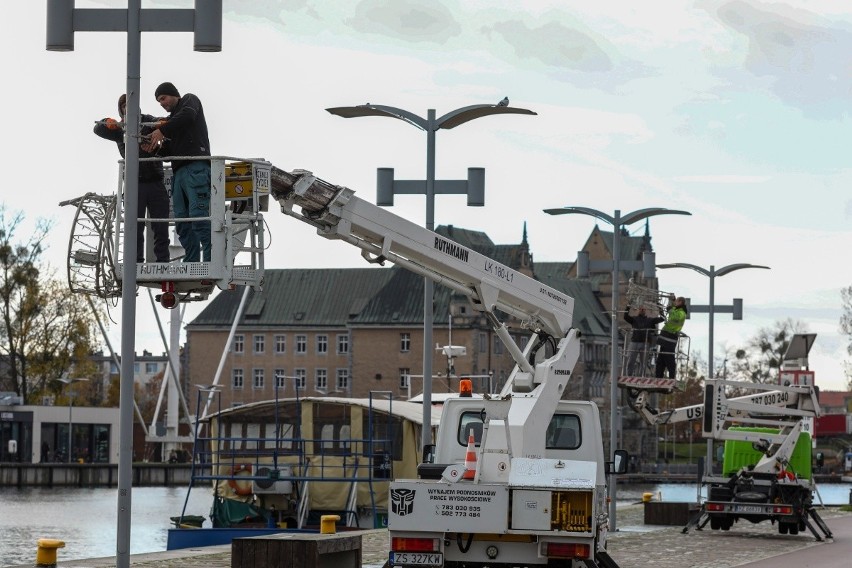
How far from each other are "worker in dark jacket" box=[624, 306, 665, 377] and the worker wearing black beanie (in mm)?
16450

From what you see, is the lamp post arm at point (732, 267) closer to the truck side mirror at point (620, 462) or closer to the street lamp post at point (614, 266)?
the street lamp post at point (614, 266)

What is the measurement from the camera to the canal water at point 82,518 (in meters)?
38.9

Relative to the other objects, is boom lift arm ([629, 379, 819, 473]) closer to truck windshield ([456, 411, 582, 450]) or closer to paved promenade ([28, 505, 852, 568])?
paved promenade ([28, 505, 852, 568])

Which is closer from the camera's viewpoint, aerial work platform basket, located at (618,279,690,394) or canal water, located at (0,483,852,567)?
aerial work platform basket, located at (618,279,690,394)

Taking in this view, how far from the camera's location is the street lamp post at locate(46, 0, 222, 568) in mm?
13188

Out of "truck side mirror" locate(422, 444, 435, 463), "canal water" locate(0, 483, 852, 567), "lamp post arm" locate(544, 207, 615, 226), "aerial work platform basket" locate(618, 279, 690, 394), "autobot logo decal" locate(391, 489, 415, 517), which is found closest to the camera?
"autobot logo decal" locate(391, 489, 415, 517)

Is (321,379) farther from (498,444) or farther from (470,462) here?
(470,462)

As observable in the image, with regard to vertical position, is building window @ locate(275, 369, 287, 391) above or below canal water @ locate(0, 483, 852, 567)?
above

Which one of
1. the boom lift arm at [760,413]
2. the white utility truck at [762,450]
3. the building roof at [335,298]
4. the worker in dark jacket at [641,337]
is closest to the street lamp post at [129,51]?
the worker in dark jacket at [641,337]

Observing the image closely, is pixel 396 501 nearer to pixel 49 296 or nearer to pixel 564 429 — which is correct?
pixel 564 429

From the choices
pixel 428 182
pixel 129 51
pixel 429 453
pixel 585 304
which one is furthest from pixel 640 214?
pixel 585 304

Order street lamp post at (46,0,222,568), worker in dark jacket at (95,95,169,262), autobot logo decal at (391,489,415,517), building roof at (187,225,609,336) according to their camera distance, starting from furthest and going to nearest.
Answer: building roof at (187,225,609,336)
autobot logo decal at (391,489,415,517)
worker in dark jacket at (95,95,169,262)
street lamp post at (46,0,222,568)

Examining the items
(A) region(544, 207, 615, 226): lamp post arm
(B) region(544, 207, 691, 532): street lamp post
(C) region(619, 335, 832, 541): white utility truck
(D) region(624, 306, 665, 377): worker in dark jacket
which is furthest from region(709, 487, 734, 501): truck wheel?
(A) region(544, 207, 615, 226): lamp post arm

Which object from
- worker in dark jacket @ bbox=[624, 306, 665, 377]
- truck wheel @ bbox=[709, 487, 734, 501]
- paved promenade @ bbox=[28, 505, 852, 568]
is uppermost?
worker in dark jacket @ bbox=[624, 306, 665, 377]
